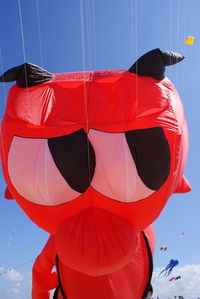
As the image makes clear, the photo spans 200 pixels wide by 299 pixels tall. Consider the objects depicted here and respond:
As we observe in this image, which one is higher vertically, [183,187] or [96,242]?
[96,242]

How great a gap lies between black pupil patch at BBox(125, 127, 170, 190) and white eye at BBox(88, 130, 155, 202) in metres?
0.06

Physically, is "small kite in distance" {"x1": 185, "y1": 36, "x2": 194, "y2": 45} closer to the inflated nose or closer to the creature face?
the creature face

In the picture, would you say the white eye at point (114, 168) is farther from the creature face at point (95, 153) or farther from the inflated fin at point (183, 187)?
the inflated fin at point (183, 187)

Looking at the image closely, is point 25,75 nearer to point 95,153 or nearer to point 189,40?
point 95,153

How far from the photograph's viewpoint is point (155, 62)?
4215 millimetres

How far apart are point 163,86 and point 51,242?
107 inches

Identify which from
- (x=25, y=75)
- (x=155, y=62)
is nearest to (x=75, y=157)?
(x=25, y=75)

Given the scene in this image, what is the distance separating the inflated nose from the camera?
143 inches

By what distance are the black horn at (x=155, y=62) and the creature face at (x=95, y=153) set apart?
3.5 inches

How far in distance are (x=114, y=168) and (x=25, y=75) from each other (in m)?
1.62

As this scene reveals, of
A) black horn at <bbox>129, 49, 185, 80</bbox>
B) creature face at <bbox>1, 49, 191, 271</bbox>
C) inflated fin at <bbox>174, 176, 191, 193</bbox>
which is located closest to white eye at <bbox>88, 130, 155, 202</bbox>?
creature face at <bbox>1, 49, 191, 271</bbox>

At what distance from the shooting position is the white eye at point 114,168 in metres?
3.79

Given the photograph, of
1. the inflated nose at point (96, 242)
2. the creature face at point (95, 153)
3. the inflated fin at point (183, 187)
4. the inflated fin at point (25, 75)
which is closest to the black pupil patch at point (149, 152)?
the creature face at point (95, 153)

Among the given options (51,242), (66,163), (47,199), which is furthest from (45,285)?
(66,163)
